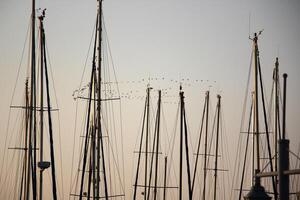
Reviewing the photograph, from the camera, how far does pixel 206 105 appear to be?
4594cm

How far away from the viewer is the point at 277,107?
3759 cm

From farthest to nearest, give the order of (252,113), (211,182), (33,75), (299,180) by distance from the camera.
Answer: (211,182)
(299,180)
(252,113)
(33,75)

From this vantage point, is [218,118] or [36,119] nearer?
[36,119]

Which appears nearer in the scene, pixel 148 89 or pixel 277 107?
pixel 277 107

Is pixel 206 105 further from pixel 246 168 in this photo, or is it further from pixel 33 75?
pixel 33 75

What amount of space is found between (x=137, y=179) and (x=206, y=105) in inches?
297

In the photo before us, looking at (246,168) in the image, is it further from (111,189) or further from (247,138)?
(111,189)

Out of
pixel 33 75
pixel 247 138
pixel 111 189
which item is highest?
pixel 33 75

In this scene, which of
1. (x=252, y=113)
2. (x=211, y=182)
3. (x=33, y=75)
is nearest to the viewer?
(x=33, y=75)

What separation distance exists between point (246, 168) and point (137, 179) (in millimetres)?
8399

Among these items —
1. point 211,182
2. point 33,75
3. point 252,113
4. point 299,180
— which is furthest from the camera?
point 211,182

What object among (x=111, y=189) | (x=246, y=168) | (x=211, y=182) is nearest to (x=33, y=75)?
(x=111, y=189)

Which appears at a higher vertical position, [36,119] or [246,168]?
[36,119]

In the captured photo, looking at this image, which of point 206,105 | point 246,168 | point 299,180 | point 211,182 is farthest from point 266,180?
point 206,105
